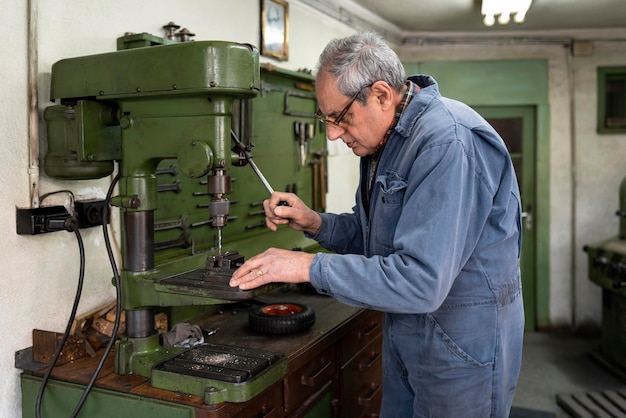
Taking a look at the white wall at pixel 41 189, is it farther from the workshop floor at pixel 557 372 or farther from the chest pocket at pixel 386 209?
the workshop floor at pixel 557 372

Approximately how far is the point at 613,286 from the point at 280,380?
314cm

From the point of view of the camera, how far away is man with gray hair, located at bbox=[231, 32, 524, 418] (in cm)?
149

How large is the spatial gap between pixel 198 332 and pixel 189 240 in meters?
0.52

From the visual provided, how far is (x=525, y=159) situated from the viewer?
540 cm

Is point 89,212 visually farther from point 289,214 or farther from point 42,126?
point 289,214

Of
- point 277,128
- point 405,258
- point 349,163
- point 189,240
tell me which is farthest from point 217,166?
point 349,163

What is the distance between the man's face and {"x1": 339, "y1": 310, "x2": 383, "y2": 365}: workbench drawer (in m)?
0.90

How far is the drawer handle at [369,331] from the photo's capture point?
2559mm

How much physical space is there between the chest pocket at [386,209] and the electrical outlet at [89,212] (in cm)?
89

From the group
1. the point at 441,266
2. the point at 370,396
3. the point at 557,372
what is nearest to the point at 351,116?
the point at 441,266

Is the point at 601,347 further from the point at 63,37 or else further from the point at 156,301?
the point at 63,37

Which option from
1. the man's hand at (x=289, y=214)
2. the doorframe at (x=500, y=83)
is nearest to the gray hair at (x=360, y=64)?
the man's hand at (x=289, y=214)

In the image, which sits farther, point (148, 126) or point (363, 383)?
point (363, 383)

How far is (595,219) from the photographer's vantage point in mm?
5359
